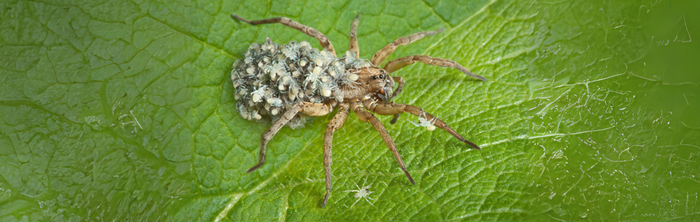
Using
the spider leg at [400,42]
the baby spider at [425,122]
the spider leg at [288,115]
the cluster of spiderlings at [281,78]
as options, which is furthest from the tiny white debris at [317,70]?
the baby spider at [425,122]

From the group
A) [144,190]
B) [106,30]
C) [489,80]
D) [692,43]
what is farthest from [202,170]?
[692,43]

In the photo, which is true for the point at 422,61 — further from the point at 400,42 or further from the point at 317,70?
the point at 317,70

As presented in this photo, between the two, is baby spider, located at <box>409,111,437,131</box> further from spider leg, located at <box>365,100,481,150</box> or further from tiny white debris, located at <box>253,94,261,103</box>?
tiny white debris, located at <box>253,94,261,103</box>

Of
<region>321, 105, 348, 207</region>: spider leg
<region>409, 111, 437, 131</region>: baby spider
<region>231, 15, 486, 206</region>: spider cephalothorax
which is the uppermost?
<region>231, 15, 486, 206</region>: spider cephalothorax

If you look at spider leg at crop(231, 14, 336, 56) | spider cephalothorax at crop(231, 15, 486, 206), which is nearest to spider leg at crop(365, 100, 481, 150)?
spider cephalothorax at crop(231, 15, 486, 206)

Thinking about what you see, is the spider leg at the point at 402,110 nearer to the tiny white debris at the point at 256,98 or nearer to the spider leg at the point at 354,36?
the spider leg at the point at 354,36

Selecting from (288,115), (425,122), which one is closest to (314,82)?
(288,115)
